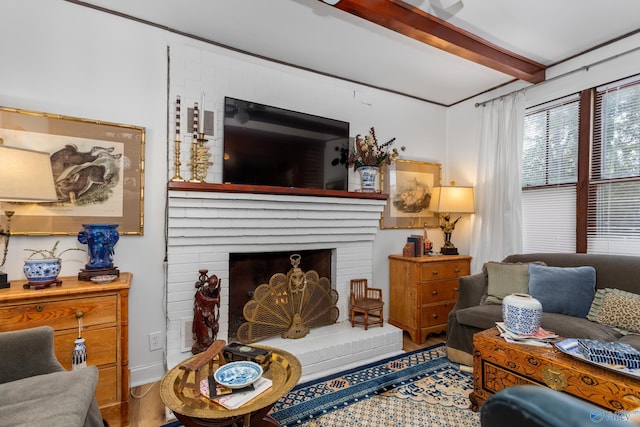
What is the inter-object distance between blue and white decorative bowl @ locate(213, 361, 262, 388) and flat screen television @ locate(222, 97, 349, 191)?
4.65ft

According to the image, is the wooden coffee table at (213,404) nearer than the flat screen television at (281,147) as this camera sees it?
Yes

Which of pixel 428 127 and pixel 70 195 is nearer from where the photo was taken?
pixel 70 195

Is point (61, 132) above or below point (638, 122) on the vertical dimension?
below

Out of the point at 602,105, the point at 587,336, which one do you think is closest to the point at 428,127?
the point at 602,105

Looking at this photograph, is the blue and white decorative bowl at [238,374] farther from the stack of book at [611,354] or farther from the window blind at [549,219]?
the window blind at [549,219]

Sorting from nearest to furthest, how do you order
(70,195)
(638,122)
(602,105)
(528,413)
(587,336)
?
(528,413) < (587,336) < (70,195) < (638,122) < (602,105)

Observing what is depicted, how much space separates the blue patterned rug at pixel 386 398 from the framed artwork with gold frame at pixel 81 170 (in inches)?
55.1

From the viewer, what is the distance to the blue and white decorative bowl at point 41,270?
173cm

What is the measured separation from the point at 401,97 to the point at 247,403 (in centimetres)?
329

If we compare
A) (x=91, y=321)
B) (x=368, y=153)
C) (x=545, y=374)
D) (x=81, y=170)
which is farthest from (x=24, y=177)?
(x=545, y=374)

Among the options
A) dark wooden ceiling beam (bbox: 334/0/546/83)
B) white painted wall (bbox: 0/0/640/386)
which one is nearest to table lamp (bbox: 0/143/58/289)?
white painted wall (bbox: 0/0/640/386)

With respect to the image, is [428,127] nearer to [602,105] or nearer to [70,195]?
[602,105]

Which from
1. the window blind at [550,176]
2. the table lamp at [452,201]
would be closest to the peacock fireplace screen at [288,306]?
the table lamp at [452,201]

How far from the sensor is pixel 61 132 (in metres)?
2.05
